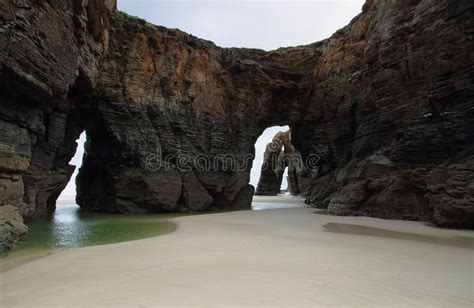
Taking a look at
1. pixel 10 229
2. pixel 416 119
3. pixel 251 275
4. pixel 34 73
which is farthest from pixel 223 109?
pixel 251 275

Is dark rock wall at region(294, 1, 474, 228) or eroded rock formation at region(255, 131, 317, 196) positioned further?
eroded rock formation at region(255, 131, 317, 196)

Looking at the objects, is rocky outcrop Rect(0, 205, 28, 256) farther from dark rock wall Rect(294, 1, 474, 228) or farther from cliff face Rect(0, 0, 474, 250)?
dark rock wall Rect(294, 1, 474, 228)

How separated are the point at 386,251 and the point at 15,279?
23.3 feet

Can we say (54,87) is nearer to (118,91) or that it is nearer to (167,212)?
(118,91)

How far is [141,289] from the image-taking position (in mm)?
3297

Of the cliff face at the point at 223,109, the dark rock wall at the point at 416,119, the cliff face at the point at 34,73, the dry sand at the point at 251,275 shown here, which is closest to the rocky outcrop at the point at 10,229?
the cliff face at the point at 34,73

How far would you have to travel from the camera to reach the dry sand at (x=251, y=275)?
299 centimetres

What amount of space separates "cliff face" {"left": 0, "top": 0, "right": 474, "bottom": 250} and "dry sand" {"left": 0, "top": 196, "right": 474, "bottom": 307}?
182 inches

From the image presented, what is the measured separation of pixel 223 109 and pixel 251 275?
19.6m

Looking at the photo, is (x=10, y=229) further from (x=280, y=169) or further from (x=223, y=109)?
(x=280, y=169)

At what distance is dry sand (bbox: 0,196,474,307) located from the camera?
2.99m

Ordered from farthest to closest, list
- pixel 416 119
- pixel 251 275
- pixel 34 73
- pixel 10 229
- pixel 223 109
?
pixel 223 109
pixel 416 119
pixel 34 73
pixel 10 229
pixel 251 275

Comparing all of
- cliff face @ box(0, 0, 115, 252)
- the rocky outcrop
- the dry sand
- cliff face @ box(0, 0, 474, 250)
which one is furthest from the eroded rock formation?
the rocky outcrop

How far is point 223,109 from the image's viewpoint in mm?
22406
